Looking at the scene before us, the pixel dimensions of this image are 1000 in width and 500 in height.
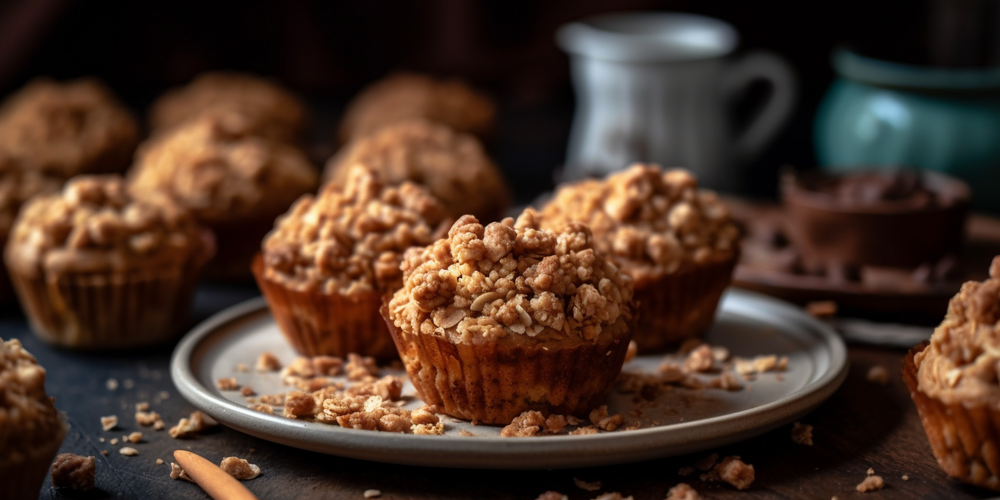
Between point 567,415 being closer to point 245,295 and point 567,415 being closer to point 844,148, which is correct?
point 245,295

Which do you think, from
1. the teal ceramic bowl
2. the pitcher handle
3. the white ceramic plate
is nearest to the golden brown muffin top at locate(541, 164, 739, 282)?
the white ceramic plate

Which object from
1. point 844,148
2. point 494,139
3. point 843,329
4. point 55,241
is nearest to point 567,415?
point 843,329

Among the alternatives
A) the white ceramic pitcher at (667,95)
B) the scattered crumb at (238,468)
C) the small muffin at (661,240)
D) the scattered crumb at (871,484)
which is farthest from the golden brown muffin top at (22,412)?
the white ceramic pitcher at (667,95)

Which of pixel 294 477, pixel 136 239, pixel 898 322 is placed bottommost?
pixel 898 322

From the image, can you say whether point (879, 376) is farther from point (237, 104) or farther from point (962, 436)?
point (237, 104)

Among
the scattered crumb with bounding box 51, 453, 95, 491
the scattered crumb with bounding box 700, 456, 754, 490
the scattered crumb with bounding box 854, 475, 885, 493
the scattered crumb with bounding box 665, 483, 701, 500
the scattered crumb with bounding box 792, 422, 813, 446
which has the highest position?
the scattered crumb with bounding box 51, 453, 95, 491

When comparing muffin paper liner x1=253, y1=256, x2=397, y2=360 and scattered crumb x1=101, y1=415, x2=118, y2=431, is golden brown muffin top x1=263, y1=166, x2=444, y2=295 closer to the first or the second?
muffin paper liner x1=253, y1=256, x2=397, y2=360

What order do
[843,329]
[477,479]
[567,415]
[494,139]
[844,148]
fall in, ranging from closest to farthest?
[477,479], [567,415], [843,329], [844,148], [494,139]

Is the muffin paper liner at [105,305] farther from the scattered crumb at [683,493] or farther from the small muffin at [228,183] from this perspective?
the scattered crumb at [683,493]
